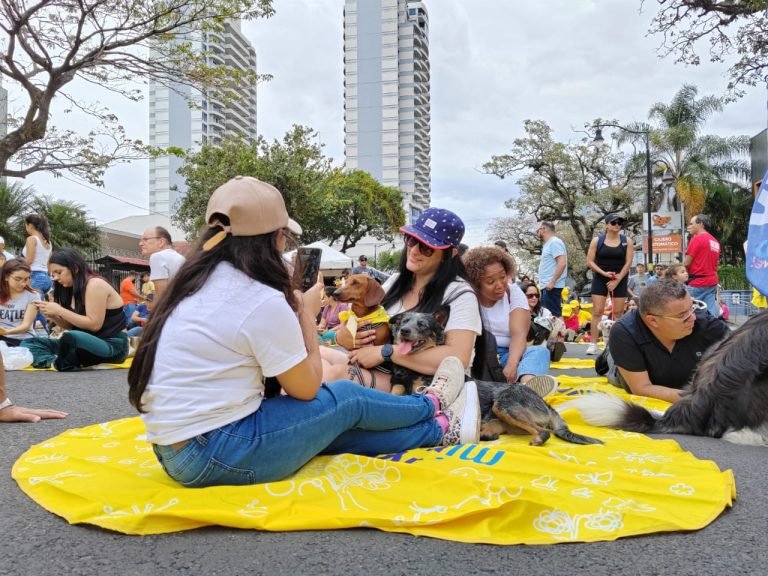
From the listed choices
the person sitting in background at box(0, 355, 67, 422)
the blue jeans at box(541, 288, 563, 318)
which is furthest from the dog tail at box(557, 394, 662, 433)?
the blue jeans at box(541, 288, 563, 318)

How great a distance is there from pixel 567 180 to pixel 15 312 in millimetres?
32053

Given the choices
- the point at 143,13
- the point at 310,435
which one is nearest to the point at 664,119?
the point at 143,13

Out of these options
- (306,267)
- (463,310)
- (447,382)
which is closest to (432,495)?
(447,382)

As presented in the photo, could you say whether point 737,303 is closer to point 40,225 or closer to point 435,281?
point 435,281

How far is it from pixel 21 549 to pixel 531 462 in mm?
2048

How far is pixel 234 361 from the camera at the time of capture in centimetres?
Answer: 236

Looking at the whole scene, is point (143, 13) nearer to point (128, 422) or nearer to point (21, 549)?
point (128, 422)

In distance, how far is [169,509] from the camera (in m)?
2.26

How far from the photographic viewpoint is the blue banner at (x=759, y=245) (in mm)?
3680

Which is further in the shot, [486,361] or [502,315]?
[502,315]

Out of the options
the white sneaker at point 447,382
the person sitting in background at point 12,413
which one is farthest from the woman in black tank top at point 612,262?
the person sitting in background at point 12,413

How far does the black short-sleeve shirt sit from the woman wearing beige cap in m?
2.90

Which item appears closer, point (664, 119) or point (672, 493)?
point (672, 493)

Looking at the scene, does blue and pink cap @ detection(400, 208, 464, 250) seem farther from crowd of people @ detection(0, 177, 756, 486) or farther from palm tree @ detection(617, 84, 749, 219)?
palm tree @ detection(617, 84, 749, 219)
